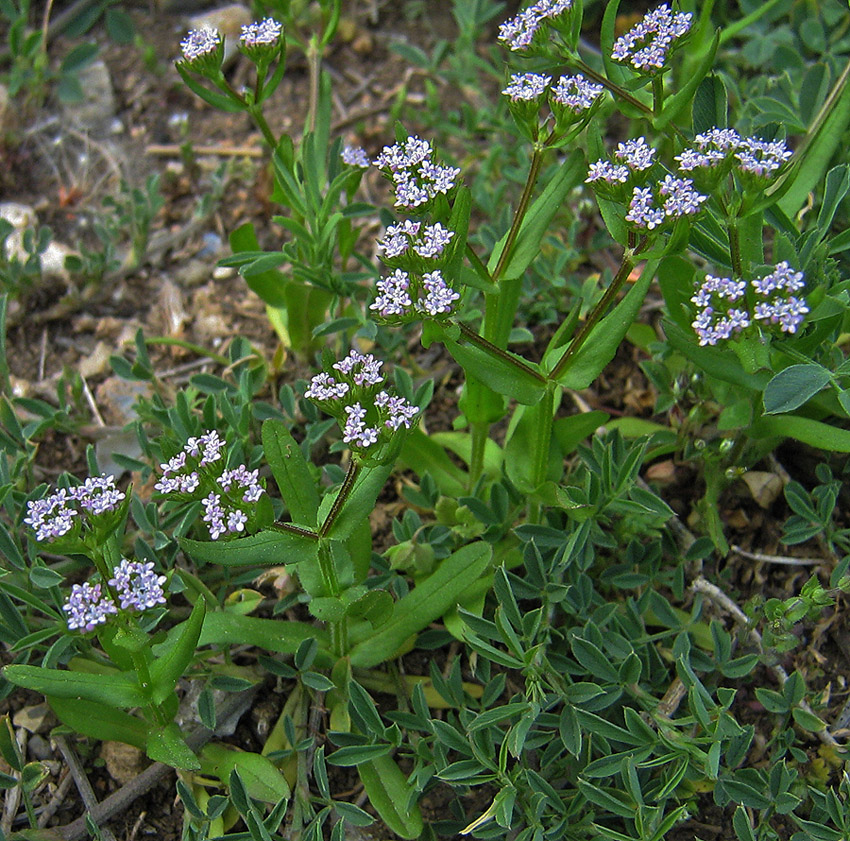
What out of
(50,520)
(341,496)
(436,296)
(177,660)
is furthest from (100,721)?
(436,296)

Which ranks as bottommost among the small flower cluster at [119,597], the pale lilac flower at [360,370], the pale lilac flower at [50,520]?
the small flower cluster at [119,597]

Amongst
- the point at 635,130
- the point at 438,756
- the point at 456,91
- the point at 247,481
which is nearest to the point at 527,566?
the point at 438,756

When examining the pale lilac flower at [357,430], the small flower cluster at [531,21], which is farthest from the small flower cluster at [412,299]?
the small flower cluster at [531,21]

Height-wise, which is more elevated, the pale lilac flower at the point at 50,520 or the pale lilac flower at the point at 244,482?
the pale lilac flower at the point at 244,482

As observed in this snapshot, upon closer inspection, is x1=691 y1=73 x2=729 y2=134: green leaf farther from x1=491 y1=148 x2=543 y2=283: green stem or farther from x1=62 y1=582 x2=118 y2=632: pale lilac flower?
x1=62 y1=582 x2=118 y2=632: pale lilac flower

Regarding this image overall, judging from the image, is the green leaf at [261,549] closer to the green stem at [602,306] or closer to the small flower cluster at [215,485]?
the small flower cluster at [215,485]

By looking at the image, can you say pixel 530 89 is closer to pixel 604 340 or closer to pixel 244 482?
pixel 604 340
